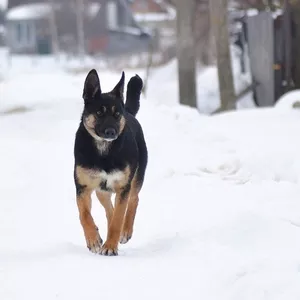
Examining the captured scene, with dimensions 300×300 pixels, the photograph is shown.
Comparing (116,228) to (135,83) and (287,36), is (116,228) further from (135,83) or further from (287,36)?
(287,36)

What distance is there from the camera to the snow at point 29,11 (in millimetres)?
63641

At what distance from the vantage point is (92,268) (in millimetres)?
5543

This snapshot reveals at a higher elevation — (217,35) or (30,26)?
(217,35)

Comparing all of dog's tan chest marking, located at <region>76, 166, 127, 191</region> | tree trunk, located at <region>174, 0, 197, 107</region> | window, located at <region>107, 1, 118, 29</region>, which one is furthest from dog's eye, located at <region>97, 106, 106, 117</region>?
window, located at <region>107, 1, 118, 29</region>

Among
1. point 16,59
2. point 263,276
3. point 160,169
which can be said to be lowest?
point 16,59

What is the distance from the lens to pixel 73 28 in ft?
200

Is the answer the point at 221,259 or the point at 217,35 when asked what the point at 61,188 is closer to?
the point at 221,259

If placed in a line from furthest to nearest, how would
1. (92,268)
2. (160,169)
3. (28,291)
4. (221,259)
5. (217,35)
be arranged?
(217,35) < (160,169) < (221,259) < (92,268) < (28,291)

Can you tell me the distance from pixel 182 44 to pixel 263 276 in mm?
13664

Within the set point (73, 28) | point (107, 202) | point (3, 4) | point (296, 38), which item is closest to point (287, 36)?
point (296, 38)

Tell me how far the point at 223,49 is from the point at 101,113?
1169cm

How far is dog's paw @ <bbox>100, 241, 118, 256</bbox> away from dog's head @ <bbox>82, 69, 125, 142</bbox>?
77cm

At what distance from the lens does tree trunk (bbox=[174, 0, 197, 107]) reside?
60.5 ft

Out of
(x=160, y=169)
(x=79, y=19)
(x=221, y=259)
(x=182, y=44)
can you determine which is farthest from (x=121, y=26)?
(x=221, y=259)
